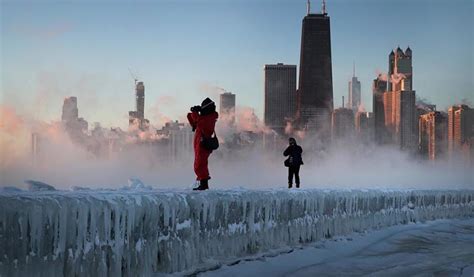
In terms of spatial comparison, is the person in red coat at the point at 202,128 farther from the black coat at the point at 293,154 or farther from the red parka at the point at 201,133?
the black coat at the point at 293,154

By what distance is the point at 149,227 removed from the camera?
8.16m

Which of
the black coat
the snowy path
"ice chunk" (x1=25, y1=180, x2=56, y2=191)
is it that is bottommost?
the snowy path

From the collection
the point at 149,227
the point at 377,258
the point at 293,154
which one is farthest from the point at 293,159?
the point at 149,227

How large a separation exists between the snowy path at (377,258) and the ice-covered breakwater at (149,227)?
32 cm

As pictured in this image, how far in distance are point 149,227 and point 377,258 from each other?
5177 mm

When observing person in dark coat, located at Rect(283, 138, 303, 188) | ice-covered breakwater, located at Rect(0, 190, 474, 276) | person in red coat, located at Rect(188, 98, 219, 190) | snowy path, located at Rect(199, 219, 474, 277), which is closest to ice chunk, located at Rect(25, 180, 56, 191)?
ice-covered breakwater, located at Rect(0, 190, 474, 276)

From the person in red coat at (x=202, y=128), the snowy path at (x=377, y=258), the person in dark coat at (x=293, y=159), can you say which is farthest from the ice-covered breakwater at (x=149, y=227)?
the person in dark coat at (x=293, y=159)

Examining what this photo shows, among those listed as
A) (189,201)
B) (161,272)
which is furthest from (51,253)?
(189,201)

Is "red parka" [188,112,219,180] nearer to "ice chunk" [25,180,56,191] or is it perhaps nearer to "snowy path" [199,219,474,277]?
"snowy path" [199,219,474,277]

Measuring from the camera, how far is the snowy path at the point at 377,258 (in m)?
9.96

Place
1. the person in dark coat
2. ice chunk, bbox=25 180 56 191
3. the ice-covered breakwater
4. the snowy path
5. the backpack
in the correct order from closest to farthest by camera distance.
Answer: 1. the ice-covered breakwater
2. the snowy path
3. ice chunk, bbox=25 180 56 191
4. the backpack
5. the person in dark coat

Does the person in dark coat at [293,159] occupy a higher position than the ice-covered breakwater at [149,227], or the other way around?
the person in dark coat at [293,159]

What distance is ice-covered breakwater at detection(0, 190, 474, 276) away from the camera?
6.35 m

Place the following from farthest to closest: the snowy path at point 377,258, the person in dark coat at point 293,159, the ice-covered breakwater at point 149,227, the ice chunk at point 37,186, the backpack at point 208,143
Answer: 1. the person in dark coat at point 293,159
2. the backpack at point 208,143
3. the ice chunk at point 37,186
4. the snowy path at point 377,258
5. the ice-covered breakwater at point 149,227
